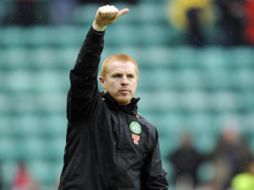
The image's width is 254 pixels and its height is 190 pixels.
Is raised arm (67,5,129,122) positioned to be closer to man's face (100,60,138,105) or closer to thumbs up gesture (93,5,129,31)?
thumbs up gesture (93,5,129,31)

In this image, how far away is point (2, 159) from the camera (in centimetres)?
1416

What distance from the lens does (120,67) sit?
18.2 feet

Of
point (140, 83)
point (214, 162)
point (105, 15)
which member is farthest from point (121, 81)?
point (140, 83)

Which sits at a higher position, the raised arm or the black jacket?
the raised arm

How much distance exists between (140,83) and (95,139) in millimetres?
9672

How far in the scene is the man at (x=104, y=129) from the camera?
17.3 ft

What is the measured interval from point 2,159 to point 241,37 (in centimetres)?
412

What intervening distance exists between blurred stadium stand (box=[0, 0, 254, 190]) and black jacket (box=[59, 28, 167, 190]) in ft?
27.5

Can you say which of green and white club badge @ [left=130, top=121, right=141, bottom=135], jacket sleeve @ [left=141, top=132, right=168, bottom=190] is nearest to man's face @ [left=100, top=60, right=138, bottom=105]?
green and white club badge @ [left=130, top=121, right=141, bottom=135]

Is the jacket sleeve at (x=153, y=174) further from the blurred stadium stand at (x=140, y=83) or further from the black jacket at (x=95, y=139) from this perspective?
the blurred stadium stand at (x=140, y=83)

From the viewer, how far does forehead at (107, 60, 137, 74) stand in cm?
555

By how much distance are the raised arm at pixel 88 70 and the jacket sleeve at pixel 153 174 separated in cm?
48

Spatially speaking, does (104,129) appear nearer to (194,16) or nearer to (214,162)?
(214,162)

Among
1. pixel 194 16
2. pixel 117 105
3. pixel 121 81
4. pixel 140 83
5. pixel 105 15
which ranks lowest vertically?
pixel 117 105
